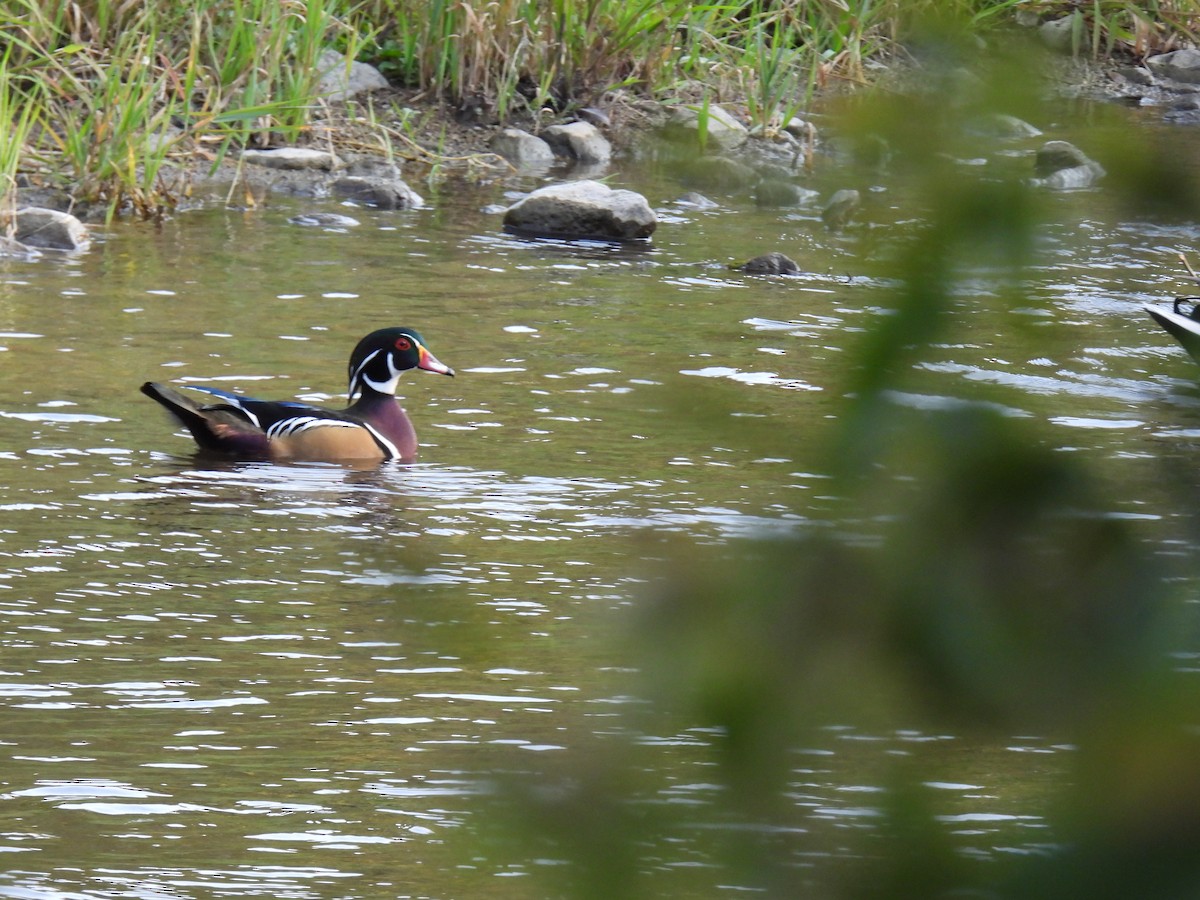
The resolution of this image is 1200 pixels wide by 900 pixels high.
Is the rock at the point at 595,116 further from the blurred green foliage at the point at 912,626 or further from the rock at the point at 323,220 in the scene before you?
the blurred green foliage at the point at 912,626

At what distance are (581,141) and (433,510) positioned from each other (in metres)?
7.36

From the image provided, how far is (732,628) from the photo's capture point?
99cm

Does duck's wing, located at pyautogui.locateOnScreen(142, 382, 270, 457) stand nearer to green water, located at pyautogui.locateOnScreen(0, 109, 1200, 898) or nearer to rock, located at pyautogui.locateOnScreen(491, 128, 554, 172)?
green water, located at pyautogui.locateOnScreen(0, 109, 1200, 898)

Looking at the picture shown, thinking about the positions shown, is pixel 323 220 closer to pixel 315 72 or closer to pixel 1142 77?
pixel 315 72

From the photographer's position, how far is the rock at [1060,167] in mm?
957

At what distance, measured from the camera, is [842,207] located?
1.12 metres

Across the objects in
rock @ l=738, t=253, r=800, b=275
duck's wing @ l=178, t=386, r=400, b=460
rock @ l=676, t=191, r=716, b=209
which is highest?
rock @ l=676, t=191, r=716, b=209

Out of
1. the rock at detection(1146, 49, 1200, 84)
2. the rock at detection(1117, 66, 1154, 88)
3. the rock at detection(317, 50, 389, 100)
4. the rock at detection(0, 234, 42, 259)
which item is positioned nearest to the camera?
the rock at detection(0, 234, 42, 259)

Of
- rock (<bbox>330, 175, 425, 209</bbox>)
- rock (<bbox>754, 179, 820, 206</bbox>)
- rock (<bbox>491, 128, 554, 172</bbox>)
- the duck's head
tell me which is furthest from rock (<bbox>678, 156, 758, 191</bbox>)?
rock (<bbox>491, 128, 554, 172</bbox>)

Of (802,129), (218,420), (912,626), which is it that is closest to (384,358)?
(218,420)

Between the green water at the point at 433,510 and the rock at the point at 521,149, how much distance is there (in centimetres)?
74

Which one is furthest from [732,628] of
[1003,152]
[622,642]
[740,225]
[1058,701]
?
[740,225]

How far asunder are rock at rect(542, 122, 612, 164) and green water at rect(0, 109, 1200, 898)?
2.67ft

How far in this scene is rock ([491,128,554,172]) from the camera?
1340cm
